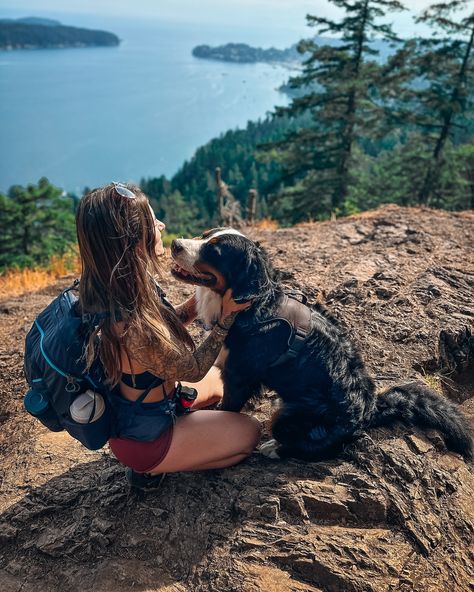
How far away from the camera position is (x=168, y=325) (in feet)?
9.09

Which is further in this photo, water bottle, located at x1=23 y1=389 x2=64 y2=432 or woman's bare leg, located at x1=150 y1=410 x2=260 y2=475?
woman's bare leg, located at x1=150 y1=410 x2=260 y2=475

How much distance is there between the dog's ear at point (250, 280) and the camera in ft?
9.53

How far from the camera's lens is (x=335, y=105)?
16.8 metres

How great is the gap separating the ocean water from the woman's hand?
7559 centimetres

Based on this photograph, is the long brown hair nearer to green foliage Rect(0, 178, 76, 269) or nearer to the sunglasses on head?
the sunglasses on head

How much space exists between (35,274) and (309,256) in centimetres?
452

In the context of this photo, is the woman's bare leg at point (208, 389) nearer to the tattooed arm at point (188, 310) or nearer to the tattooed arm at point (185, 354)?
the tattooed arm at point (188, 310)

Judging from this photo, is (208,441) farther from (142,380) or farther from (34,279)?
(34,279)

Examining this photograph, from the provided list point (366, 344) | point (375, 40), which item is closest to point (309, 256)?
point (366, 344)

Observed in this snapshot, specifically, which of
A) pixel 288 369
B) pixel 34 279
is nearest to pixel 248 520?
pixel 288 369

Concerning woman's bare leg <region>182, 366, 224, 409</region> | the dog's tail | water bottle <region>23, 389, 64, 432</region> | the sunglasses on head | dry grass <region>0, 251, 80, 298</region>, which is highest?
the sunglasses on head

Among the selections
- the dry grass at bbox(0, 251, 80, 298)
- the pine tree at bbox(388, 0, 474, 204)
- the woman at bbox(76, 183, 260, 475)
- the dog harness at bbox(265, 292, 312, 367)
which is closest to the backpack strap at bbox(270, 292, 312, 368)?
the dog harness at bbox(265, 292, 312, 367)

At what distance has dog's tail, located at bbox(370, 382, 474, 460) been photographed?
3.12 m

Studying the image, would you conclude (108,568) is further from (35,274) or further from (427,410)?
(35,274)
